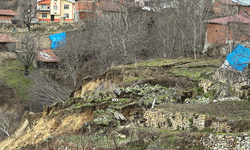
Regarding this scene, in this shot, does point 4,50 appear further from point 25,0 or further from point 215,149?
point 215,149

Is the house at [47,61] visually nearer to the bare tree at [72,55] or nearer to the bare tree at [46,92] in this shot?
the bare tree at [72,55]

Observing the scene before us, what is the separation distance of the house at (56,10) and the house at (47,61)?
1707 cm

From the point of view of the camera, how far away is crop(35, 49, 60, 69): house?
4197 cm

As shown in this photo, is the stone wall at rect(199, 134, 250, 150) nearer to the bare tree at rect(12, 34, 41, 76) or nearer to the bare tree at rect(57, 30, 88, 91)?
the bare tree at rect(57, 30, 88, 91)

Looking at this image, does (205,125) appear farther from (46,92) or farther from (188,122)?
(46,92)

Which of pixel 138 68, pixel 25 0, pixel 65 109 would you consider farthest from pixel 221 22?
pixel 25 0

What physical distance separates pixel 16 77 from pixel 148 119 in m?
30.6

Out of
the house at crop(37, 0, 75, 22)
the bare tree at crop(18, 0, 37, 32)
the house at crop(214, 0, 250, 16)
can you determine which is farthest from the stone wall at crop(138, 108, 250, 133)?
the house at crop(37, 0, 75, 22)

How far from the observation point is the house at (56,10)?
58938 millimetres

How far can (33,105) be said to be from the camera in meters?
33.2

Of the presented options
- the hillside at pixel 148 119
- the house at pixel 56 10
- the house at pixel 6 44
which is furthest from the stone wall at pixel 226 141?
the house at pixel 56 10

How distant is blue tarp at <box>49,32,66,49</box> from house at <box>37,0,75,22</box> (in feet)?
38.0

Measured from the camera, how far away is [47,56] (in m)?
42.7

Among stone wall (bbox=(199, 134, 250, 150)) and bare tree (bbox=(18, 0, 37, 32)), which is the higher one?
bare tree (bbox=(18, 0, 37, 32))
